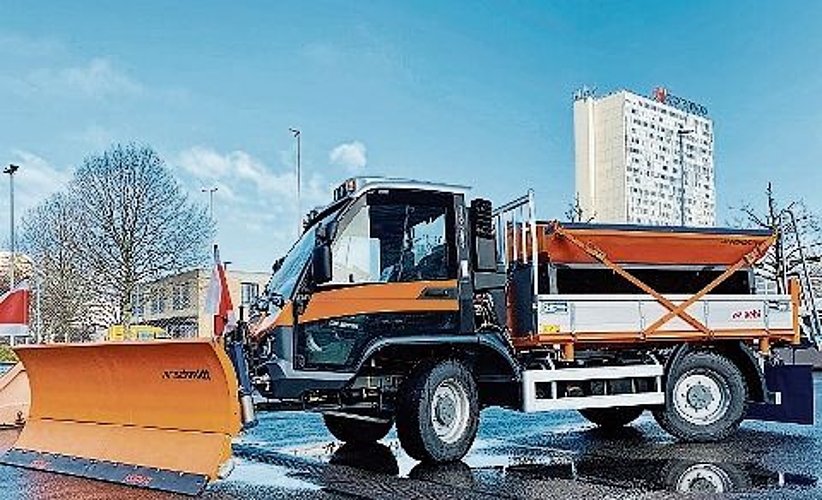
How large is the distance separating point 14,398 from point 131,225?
2230cm

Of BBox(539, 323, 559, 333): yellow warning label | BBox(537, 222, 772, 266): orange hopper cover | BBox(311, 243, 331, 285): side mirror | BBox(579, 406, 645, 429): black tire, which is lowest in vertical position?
BBox(579, 406, 645, 429): black tire

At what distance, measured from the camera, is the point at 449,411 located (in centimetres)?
899

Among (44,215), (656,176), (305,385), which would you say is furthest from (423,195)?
(656,176)

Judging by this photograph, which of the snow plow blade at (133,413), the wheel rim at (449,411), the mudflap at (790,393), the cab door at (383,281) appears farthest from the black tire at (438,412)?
the mudflap at (790,393)

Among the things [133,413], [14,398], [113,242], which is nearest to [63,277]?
[113,242]

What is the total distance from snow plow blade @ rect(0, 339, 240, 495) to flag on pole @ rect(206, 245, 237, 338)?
0.68m

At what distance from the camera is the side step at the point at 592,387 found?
9.59m

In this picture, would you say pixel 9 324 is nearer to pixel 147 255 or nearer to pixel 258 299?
pixel 258 299

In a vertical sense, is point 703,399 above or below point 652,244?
below

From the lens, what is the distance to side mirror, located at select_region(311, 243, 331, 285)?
828 centimetres

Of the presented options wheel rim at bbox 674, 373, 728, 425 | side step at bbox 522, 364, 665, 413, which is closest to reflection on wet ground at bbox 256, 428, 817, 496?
wheel rim at bbox 674, 373, 728, 425

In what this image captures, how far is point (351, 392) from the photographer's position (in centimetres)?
896

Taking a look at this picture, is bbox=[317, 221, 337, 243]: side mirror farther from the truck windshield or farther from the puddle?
the puddle

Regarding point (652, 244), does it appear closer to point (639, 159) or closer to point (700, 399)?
point (700, 399)
